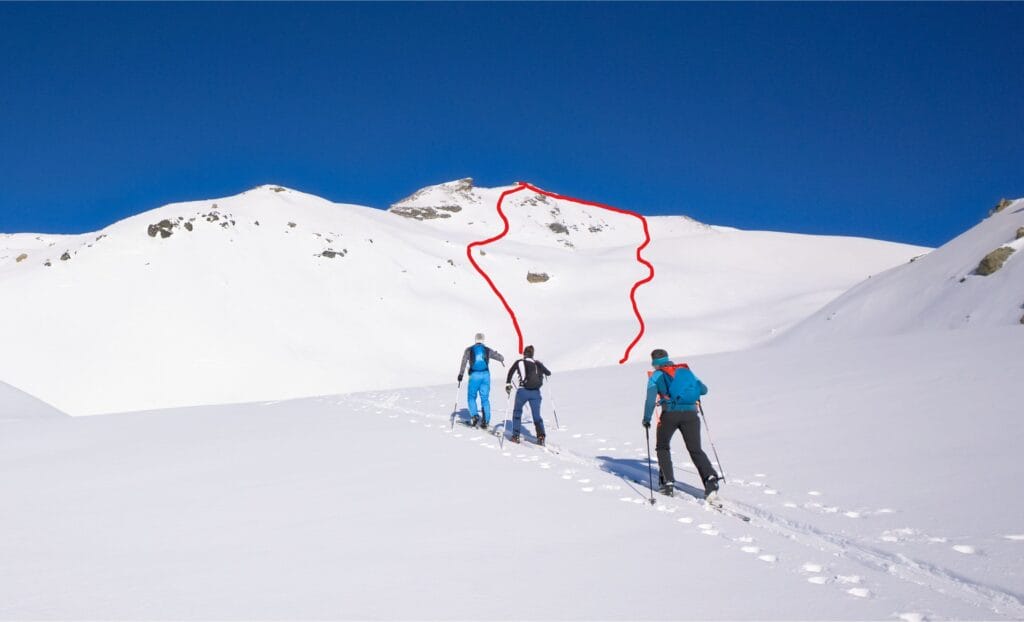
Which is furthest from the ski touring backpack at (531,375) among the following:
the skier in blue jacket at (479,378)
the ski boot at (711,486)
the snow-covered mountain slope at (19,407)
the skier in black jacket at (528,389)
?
the snow-covered mountain slope at (19,407)

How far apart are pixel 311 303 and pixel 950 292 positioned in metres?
36.6

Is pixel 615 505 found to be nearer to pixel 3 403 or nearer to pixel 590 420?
pixel 590 420

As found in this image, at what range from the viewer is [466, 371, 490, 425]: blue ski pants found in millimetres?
13625

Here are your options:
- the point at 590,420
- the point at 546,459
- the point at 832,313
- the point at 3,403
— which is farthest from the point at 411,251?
the point at 546,459

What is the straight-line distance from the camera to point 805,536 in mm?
6102

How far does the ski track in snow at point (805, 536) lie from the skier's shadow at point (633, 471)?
111 mm

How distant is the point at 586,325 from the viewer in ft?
157

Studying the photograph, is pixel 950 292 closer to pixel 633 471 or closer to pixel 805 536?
pixel 633 471

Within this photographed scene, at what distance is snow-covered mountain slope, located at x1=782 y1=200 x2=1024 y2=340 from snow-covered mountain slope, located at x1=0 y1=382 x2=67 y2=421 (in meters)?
31.1

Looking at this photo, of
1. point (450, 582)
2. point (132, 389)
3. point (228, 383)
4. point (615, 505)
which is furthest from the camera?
point (228, 383)

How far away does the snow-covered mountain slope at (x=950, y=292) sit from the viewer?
25453 mm

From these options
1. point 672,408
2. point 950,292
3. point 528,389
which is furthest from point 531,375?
point 950,292

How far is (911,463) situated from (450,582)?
21.1ft

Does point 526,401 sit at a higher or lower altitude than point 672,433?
higher
